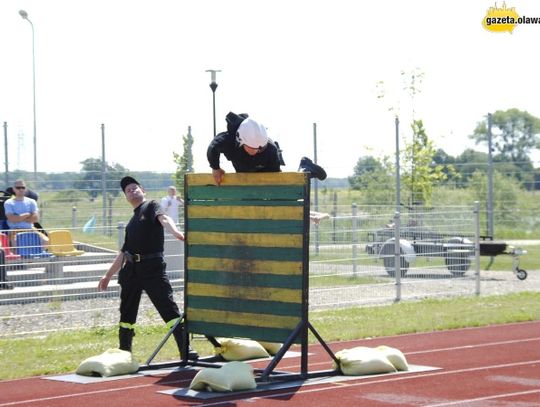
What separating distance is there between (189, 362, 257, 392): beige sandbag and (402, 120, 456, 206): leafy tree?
75.1 feet

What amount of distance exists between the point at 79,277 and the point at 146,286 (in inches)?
276

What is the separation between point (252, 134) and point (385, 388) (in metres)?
2.84

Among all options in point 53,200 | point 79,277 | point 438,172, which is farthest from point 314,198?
point 79,277

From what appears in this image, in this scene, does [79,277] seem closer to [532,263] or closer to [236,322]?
[236,322]

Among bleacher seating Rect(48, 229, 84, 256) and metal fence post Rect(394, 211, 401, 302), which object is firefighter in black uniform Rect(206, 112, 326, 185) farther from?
metal fence post Rect(394, 211, 401, 302)

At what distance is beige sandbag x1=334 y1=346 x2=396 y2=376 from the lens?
36.6 feet

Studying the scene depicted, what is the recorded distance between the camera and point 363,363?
11.2 metres

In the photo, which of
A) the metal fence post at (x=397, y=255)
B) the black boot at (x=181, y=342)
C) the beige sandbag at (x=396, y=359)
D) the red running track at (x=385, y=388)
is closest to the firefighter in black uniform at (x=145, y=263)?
the black boot at (x=181, y=342)

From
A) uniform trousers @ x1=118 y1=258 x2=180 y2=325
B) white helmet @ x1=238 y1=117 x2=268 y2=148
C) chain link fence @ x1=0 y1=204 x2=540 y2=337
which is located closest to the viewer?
white helmet @ x1=238 y1=117 x2=268 y2=148

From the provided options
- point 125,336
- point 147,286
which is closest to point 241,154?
point 147,286

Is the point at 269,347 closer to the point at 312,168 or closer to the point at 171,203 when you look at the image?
the point at 312,168

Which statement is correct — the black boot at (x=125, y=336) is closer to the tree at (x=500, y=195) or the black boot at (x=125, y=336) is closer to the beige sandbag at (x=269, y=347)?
the beige sandbag at (x=269, y=347)

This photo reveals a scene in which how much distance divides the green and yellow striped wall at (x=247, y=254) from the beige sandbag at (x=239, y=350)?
661mm

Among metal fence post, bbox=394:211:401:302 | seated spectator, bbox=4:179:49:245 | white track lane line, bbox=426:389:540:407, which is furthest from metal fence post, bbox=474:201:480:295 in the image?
white track lane line, bbox=426:389:540:407
